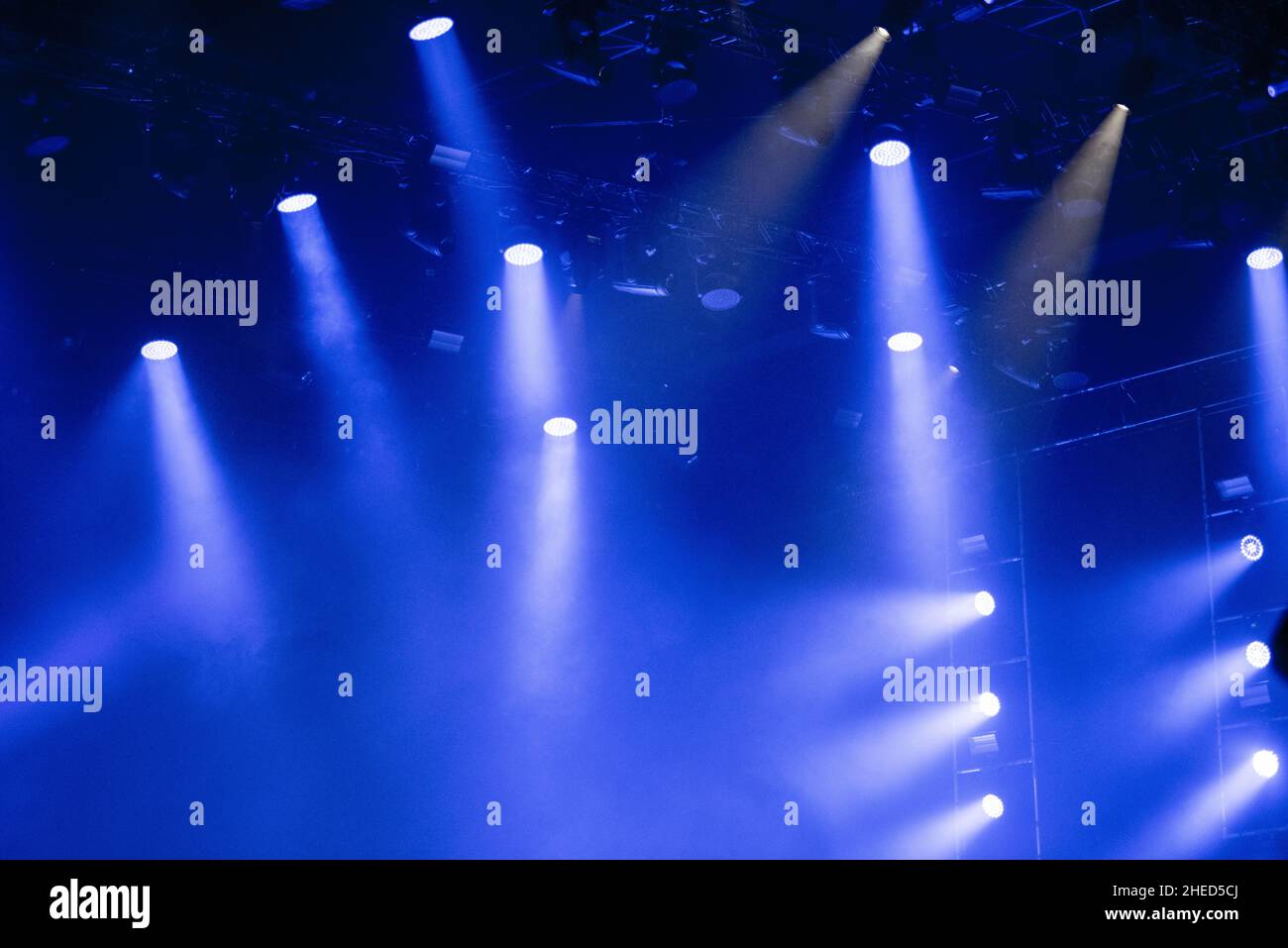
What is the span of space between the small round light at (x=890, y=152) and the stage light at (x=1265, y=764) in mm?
3382

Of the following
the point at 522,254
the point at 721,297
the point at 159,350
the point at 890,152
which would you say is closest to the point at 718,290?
the point at 721,297

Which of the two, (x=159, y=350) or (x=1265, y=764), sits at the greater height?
(x=159, y=350)

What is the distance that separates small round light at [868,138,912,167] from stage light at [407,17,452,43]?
5.66 ft

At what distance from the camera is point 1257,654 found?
733cm

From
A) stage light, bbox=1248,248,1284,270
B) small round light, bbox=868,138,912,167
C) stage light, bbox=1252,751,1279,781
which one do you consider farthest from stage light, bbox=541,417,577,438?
stage light, bbox=1252,751,1279,781

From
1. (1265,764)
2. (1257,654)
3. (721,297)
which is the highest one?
(721,297)

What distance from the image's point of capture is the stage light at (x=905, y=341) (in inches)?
312

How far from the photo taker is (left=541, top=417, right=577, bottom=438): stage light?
8555 mm

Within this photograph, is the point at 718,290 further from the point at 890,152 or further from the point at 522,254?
the point at 890,152

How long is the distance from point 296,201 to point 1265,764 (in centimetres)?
506

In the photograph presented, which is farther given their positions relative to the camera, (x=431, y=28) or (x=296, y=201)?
(x=296, y=201)

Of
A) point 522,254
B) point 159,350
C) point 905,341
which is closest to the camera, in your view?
point 522,254

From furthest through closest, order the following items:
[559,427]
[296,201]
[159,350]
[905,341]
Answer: [559,427]
[905,341]
[159,350]
[296,201]
